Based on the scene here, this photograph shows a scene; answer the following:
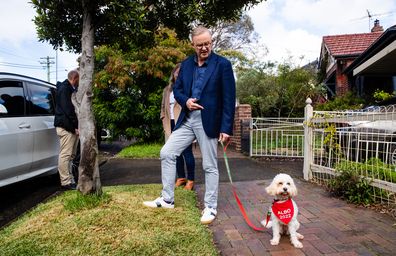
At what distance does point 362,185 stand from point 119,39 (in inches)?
144

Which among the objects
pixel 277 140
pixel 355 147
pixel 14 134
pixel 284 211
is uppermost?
pixel 14 134

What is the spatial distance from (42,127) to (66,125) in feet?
1.25

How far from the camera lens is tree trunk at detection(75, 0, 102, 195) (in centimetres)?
370

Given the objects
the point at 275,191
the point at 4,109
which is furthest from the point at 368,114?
the point at 4,109

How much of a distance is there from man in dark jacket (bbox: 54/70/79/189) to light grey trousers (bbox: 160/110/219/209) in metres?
2.01

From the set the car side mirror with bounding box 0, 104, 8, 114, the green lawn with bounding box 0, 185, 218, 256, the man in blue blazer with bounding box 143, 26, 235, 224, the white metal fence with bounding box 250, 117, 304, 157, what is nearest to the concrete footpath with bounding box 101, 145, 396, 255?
the green lawn with bounding box 0, 185, 218, 256

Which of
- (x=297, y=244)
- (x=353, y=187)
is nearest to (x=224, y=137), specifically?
(x=297, y=244)

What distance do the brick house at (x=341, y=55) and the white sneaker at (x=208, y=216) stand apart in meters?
12.7

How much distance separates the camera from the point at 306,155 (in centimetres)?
553

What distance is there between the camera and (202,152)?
3.46 metres

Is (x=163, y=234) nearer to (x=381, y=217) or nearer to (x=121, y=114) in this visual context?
(x=381, y=217)

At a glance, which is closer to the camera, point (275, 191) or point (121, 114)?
point (275, 191)

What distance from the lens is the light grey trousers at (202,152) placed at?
342cm

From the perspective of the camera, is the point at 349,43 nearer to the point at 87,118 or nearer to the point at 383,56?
the point at 383,56
